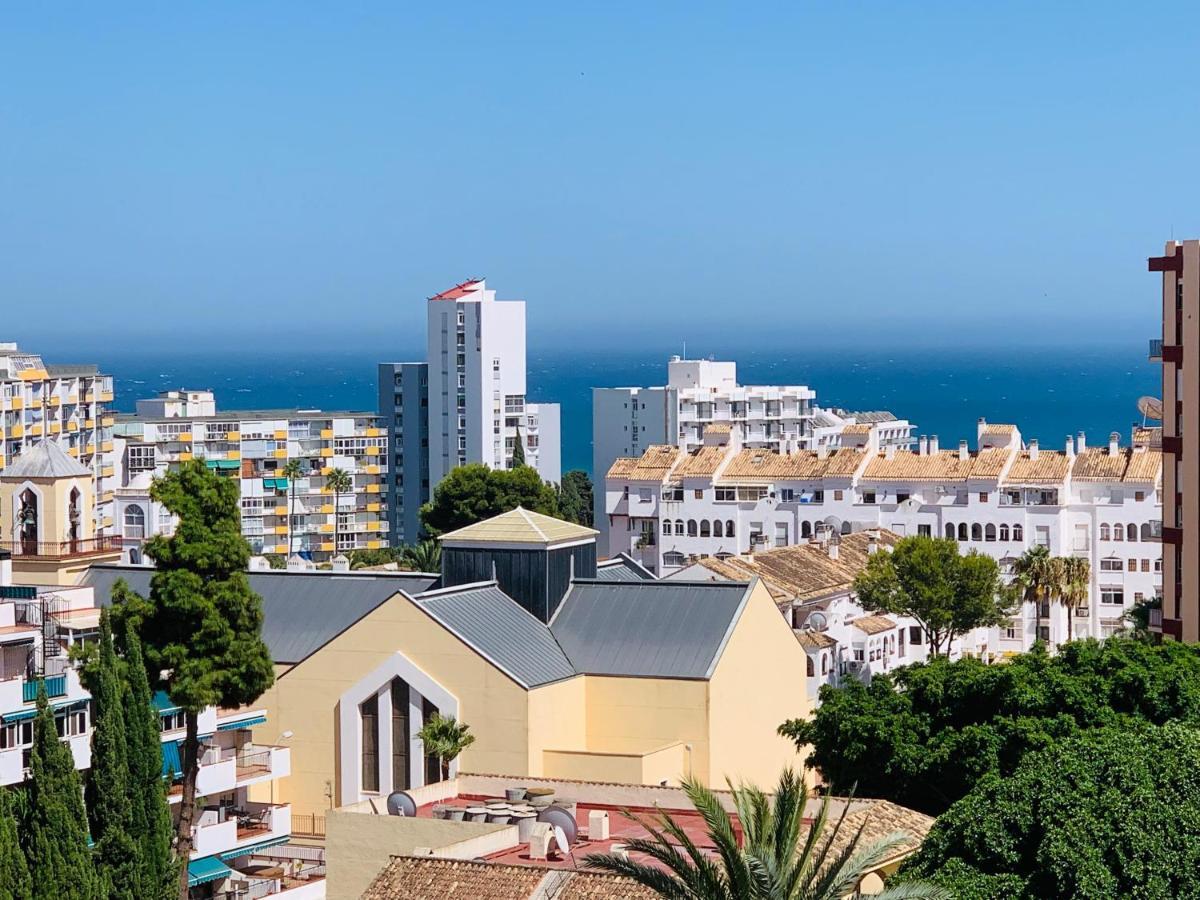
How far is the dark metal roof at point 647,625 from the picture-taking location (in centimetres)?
5500

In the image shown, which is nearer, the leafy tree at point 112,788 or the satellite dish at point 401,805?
the leafy tree at point 112,788

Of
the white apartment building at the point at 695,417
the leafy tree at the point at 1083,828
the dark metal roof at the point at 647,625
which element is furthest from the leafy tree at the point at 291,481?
the leafy tree at the point at 1083,828

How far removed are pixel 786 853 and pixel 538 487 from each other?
9243 cm

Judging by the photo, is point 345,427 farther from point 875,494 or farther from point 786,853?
point 786,853

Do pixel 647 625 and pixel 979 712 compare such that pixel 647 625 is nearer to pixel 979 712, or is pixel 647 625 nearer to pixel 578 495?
pixel 979 712

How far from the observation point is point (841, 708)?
47625 mm

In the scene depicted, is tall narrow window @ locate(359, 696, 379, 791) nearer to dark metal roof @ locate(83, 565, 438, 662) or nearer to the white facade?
dark metal roof @ locate(83, 565, 438, 662)

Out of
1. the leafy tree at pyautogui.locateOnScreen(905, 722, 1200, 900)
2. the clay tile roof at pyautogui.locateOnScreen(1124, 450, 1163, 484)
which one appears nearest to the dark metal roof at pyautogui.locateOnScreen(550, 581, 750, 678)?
the leafy tree at pyautogui.locateOnScreen(905, 722, 1200, 900)

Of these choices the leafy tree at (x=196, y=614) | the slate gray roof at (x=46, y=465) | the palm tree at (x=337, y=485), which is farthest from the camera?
the palm tree at (x=337, y=485)

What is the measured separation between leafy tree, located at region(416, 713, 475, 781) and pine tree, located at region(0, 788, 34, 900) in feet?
50.2

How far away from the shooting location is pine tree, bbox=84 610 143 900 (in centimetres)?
4147

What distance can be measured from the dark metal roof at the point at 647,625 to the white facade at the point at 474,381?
104 m

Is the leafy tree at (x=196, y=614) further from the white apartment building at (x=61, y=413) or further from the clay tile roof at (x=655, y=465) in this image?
the white apartment building at (x=61, y=413)

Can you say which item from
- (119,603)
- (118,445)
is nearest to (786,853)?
(119,603)
